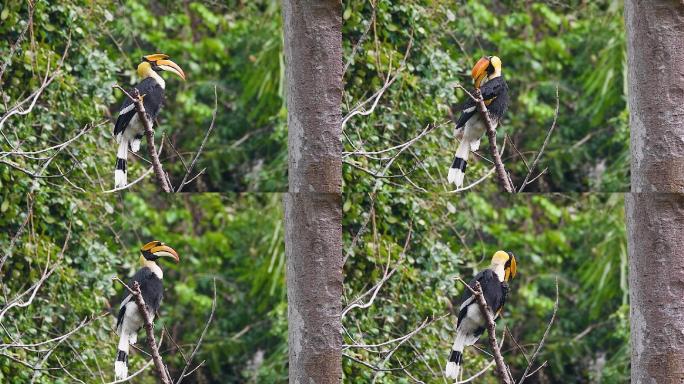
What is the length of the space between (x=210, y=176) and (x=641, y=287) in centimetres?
403

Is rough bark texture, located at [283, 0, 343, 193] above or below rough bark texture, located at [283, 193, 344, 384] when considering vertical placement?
above

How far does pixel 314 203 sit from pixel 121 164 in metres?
1.29

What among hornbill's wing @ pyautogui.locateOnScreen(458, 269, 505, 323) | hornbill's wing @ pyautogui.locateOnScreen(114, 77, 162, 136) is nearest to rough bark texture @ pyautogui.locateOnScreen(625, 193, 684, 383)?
hornbill's wing @ pyautogui.locateOnScreen(458, 269, 505, 323)

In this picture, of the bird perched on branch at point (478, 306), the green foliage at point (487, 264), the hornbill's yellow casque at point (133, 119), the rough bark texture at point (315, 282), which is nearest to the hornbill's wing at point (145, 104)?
the hornbill's yellow casque at point (133, 119)

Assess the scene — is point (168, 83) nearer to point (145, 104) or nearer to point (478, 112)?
point (145, 104)

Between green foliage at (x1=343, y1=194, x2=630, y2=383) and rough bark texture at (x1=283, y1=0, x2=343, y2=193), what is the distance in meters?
0.72

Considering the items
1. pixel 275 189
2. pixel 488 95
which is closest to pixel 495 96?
pixel 488 95

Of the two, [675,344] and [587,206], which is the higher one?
[675,344]

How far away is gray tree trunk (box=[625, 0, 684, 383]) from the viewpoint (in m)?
4.81

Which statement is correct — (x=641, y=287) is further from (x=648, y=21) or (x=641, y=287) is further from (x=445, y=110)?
(x=445, y=110)

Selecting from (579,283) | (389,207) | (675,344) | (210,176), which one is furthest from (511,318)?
(675,344)

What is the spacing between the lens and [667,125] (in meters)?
4.88

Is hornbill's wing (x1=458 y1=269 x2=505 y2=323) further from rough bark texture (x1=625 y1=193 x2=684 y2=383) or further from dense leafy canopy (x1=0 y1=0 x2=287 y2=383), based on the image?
dense leafy canopy (x1=0 y1=0 x2=287 y2=383)

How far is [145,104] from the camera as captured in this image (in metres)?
5.80
